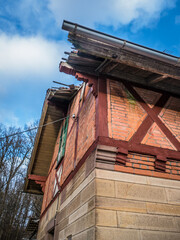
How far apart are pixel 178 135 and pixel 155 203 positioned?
1710 millimetres

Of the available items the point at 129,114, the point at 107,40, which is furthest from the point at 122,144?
the point at 107,40

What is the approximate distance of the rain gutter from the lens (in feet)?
11.0

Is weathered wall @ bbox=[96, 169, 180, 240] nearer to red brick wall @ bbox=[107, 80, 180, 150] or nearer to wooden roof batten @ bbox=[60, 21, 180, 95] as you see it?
red brick wall @ bbox=[107, 80, 180, 150]

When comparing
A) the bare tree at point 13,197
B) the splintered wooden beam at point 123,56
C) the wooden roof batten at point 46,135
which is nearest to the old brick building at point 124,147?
the splintered wooden beam at point 123,56

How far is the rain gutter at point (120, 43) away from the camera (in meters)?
3.34

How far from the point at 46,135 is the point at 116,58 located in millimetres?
6082

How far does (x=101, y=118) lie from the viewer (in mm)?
3764

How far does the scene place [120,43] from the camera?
11.8ft

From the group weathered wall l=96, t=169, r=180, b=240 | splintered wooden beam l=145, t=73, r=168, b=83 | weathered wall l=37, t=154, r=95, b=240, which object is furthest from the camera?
splintered wooden beam l=145, t=73, r=168, b=83

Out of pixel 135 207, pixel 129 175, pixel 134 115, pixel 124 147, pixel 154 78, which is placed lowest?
pixel 135 207

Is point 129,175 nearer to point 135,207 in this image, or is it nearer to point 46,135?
point 135,207

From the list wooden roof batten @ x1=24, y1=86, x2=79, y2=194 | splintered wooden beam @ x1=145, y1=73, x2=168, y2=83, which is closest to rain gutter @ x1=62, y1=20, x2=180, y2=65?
splintered wooden beam @ x1=145, y1=73, x2=168, y2=83

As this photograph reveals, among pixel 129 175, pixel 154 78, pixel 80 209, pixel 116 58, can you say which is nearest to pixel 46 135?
pixel 80 209

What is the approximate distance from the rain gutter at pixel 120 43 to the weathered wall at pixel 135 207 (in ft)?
7.71
